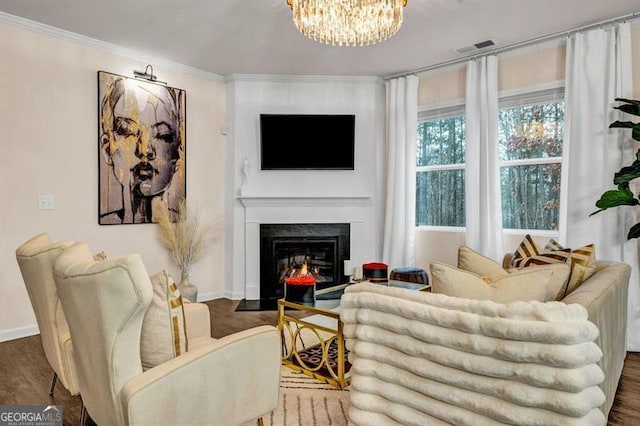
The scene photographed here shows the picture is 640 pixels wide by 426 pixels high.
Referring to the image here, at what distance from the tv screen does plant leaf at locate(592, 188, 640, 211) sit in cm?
262

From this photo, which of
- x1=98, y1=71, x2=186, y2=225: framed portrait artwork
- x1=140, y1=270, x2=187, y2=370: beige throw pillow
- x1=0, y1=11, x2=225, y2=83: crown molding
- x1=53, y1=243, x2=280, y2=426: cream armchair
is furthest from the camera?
x1=98, y1=71, x2=186, y2=225: framed portrait artwork

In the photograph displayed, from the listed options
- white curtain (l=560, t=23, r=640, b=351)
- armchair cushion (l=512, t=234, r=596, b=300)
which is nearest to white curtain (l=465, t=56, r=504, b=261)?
white curtain (l=560, t=23, r=640, b=351)

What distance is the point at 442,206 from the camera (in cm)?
461

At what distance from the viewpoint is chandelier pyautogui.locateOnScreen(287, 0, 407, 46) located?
2.57 metres

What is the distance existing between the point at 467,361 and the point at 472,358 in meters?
0.02

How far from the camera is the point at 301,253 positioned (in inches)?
195

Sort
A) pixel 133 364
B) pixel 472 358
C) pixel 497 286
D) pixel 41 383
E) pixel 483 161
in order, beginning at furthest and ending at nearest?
pixel 483 161 < pixel 41 383 < pixel 497 286 < pixel 133 364 < pixel 472 358

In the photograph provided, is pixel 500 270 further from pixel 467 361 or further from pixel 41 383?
pixel 41 383

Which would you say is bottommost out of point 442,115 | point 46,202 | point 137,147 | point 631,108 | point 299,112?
point 46,202

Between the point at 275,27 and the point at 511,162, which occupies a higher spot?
the point at 275,27

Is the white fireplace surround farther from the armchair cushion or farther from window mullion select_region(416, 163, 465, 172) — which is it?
the armchair cushion

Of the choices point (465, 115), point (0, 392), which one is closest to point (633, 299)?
point (465, 115)

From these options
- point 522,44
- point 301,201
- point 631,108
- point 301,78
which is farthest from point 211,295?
point 631,108

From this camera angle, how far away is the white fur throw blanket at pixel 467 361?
1.14 m
